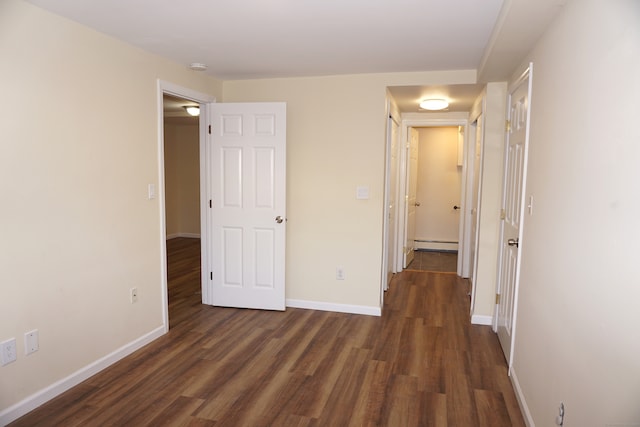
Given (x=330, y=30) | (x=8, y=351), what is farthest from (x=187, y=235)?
(x=330, y=30)

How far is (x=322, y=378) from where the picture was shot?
2771mm

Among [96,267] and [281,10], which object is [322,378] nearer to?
[96,267]

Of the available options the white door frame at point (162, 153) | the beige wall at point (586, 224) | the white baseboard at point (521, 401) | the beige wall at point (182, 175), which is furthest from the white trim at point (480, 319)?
the beige wall at point (182, 175)

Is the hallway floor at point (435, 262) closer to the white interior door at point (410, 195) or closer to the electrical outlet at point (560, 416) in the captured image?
the white interior door at point (410, 195)

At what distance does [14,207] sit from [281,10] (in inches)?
71.3

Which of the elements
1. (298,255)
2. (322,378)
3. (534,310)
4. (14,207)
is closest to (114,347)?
(14,207)

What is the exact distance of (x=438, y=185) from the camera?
7.60 metres

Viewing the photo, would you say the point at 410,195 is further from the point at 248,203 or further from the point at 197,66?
the point at 197,66

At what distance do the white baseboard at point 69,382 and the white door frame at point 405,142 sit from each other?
3.56 m

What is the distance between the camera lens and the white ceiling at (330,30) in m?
2.21

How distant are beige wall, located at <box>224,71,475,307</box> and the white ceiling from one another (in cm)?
41

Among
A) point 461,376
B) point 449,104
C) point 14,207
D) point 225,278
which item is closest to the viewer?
point 14,207

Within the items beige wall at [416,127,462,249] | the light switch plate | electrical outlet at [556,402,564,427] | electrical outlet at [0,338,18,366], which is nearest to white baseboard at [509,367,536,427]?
electrical outlet at [556,402,564,427]

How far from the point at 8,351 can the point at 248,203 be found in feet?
7.35
